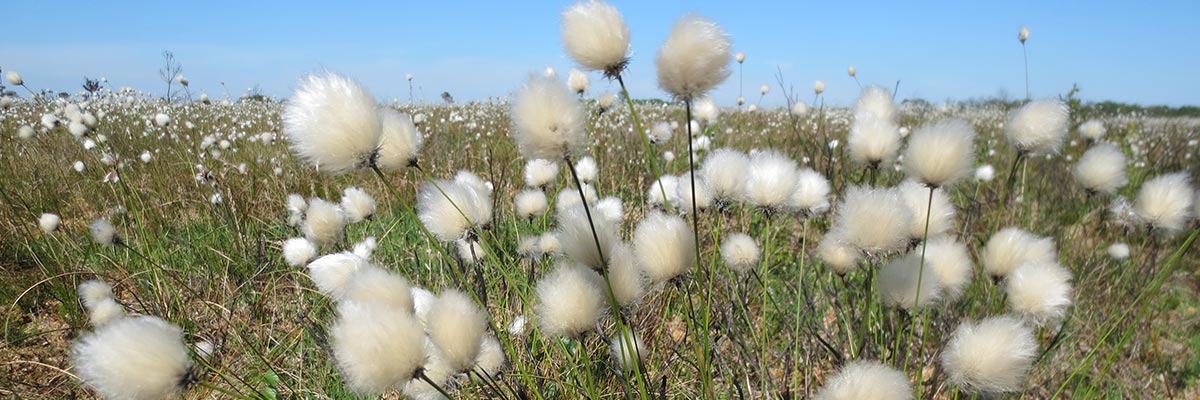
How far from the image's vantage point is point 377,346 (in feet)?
3.00

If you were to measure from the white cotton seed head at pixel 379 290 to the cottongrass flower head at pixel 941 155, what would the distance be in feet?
3.49

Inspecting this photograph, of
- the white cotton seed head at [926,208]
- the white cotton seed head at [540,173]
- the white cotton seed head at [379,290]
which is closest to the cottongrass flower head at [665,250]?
the white cotton seed head at [379,290]

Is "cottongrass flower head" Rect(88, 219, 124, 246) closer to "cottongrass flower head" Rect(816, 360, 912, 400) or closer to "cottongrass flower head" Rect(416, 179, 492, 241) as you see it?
"cottongrass flower head" Rect(416, 179, 492, 241)

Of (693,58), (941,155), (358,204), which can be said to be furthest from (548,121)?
(358,204)

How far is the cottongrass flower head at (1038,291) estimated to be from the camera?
132 cm

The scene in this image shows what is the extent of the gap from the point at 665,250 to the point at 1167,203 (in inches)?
56.0

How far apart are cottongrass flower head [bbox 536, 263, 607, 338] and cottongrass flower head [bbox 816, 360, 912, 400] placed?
0.44 metres

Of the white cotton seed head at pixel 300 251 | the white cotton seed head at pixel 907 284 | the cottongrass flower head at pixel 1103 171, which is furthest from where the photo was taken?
the white cotton seed head at pixel 300 251

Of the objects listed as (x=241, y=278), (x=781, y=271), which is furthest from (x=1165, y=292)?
(x=241, y=278)

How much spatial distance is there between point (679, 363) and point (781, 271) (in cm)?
140

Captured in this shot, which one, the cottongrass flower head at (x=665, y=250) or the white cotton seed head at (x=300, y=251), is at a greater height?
the cottongrass flower head at (x=665, y=250)

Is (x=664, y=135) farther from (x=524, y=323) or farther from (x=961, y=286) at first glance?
(x=961, y=286)

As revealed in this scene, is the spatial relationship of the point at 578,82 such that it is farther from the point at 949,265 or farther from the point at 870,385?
the point at 870,385

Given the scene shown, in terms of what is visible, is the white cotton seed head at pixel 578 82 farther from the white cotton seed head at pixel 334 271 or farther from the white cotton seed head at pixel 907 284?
the white cotton seed head at pixel 907 284
